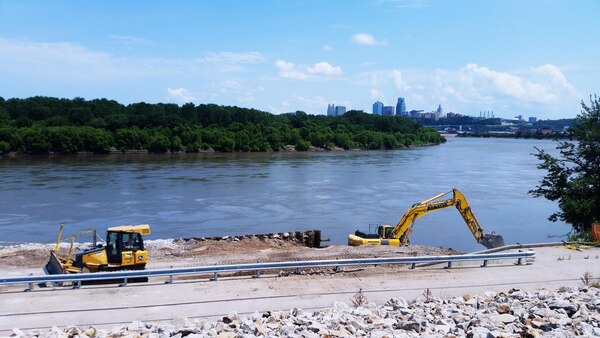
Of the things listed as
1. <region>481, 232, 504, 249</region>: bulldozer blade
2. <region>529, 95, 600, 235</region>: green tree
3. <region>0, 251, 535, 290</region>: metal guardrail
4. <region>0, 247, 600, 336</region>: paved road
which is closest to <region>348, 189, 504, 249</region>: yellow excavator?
<region>481, 232, 504, 249</region>: bulldozer blade

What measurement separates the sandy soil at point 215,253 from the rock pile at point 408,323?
341 inches

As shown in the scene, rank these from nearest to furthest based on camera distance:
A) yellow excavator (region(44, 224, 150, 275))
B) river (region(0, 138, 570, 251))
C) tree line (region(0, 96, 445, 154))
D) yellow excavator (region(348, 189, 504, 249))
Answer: yellow excavator (region(44, 224, 150, 275))
yellow excavator (region(348, 189, 504, 249))
river (region(0, 138, 570, 251))
tree line (region(0, 96, 445, 154))

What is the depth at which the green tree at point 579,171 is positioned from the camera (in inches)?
917

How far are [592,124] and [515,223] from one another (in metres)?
10.5

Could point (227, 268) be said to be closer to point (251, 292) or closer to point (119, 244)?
point (251, 292)

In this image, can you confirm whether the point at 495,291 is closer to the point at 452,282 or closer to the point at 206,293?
the point at 452,282

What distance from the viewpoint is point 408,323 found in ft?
28.5

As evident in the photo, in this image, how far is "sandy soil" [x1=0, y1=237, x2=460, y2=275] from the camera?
1911cm

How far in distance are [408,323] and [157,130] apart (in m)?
91.6

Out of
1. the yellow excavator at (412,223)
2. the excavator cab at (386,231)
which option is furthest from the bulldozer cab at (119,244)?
the excavator cab at (386,231)

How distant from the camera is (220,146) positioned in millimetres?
94500

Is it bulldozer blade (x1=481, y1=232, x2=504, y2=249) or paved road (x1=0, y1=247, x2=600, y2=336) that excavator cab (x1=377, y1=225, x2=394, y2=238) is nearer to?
bulldozer blade (x1=481, y1=232, x2=504, y2=249)

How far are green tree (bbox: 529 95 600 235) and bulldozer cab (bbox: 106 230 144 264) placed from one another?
17.2 meters

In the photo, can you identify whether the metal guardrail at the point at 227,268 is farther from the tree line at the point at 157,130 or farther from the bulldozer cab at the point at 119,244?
the tree line at the point at 157,130
